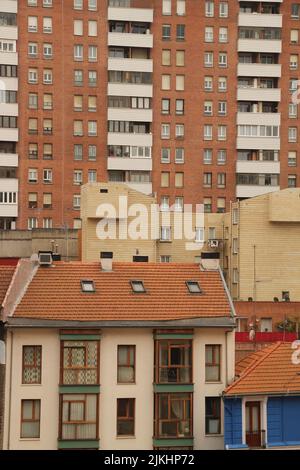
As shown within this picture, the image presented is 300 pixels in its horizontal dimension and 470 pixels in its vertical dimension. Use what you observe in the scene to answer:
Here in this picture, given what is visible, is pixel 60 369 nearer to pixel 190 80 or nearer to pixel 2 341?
pixel 2 341

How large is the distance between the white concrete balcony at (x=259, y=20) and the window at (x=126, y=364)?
66.0 metres

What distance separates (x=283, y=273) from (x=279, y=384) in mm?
40497

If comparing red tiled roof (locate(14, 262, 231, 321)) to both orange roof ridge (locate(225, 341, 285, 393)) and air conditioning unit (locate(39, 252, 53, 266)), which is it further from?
orange roof ridge (locate(225, 341, 285, 393))

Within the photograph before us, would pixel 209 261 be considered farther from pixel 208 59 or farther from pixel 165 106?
pixel 208 59

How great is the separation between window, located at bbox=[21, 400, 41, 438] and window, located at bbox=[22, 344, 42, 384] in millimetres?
874

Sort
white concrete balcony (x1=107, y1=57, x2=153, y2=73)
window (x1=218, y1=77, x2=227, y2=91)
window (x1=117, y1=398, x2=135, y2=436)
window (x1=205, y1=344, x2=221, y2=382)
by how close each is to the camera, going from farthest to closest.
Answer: window (x1=218, y1=77, x2=227, y2=91) → white concrete balcony (x1=107, y1=57, x2=153, y2=73) → window (x1=205, y1=344, x2=221, y2=382) → window (x1=117, y1=398, x2=135, y2=436)

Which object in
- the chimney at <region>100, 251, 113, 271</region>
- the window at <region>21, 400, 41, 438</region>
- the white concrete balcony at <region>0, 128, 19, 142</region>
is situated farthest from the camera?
the white concrete balcony at <region>0, 128, 19, 142</region>

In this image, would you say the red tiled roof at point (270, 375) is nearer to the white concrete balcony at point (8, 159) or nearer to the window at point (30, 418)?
the window at point (30, 418)

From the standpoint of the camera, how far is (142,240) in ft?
251

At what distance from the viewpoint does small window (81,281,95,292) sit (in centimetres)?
3941

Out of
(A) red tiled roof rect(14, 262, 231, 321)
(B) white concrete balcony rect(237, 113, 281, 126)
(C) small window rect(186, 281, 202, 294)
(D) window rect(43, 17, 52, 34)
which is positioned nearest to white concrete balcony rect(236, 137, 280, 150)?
(B) white concrete balcony rect(237, 113, 281, 126)

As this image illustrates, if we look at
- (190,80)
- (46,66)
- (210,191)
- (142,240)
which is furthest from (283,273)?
(46,66)

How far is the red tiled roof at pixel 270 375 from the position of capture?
119 feet

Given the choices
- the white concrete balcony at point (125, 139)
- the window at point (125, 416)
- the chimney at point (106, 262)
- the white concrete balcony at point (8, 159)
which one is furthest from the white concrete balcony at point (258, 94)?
the window at point (125, 416)
